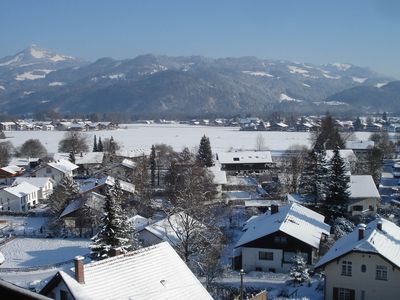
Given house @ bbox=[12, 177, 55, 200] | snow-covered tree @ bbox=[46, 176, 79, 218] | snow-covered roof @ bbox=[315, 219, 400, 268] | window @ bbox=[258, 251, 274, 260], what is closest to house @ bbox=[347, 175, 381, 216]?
window @ bbox=[258, 251, 274, 260]

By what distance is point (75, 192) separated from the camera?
148 feet

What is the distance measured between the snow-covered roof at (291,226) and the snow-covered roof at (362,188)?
10451 mm

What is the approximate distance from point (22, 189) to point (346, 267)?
123 feet

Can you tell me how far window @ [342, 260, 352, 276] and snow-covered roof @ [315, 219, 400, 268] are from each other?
0.56m

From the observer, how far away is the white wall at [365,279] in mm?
21933

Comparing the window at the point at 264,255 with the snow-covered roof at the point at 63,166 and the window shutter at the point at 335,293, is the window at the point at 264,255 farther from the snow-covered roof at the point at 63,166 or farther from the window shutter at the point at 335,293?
the snow-covered roof at the point at 63,166

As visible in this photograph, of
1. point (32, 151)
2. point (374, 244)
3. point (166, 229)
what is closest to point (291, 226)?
point (374, 244)

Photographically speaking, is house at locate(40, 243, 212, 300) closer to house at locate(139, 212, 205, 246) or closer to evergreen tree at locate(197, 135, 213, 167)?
house at locate(139, 212, 205, 246)

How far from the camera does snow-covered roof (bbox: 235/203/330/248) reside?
28.4 metres

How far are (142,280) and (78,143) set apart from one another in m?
75.8

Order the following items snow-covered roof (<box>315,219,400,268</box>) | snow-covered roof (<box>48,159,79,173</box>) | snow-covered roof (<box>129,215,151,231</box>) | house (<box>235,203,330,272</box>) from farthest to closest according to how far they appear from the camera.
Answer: snow-covered roof (<box>48,159,79,173</box>), snow-covered roof (<box>129,215,151,231</box>), house (<box>235,203,330,272</box>), snow-covered roof (<box>315,219,400,268</box>)

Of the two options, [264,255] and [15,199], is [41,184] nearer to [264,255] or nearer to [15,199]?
[15,199]

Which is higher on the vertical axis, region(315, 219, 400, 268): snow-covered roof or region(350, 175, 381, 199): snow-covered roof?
region(315, 219, 400, 268): snow-covered roof

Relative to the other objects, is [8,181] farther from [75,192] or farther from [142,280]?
[142,280]
